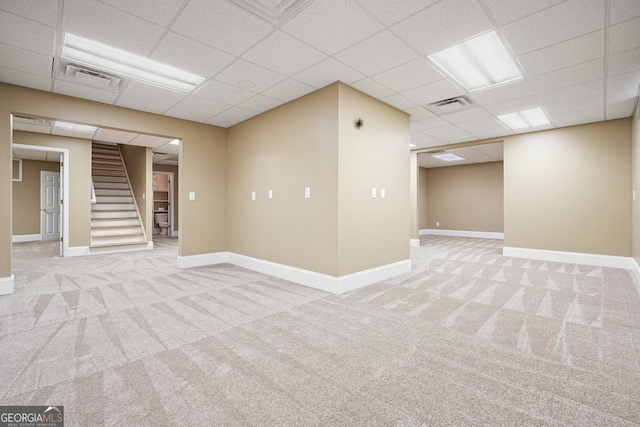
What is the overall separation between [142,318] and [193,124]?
3689mm

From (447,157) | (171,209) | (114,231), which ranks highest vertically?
(447,157)

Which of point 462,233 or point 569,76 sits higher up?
point 569,76

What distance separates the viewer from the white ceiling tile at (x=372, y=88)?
11.9ft

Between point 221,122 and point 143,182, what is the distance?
13.7ft

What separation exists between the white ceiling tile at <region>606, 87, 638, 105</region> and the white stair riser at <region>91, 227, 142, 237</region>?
32.4 feet

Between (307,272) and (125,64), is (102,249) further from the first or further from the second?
(307,272)

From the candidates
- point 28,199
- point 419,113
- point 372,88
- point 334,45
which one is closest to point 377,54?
point 334,45

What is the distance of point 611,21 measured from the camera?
2432 millimetres

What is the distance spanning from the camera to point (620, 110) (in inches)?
182

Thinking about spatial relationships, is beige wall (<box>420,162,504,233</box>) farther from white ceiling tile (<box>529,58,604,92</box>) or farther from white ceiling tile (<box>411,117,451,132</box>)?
white ceiling tile (<box>529,58,604,92</box>)

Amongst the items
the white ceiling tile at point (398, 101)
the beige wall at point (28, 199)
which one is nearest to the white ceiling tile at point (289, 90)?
the white ceiling tile at point (398, 101)

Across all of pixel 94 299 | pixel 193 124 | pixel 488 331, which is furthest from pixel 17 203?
pixel 488 331

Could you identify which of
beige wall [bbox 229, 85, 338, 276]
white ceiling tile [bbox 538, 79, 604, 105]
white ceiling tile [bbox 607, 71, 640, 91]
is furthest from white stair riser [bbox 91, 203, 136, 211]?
white ceiling tile [bbox 607, 71, 640, 91]

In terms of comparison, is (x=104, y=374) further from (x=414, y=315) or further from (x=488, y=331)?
(x=488, y=331)
